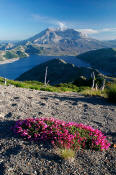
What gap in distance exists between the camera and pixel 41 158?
4793 mm

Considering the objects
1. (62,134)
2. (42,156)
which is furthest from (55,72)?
→ (42,156)

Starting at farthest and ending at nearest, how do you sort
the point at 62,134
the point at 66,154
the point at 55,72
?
the point at 55,72 < the point at 62,134 < the point at 66,154

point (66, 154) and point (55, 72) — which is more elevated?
point (66, 154)

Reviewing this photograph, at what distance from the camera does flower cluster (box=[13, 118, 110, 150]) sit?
548 centimetres

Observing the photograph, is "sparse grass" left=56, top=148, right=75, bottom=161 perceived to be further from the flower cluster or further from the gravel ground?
the flower cluster

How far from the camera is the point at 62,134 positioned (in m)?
5.58

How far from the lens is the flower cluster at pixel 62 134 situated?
5480 mm

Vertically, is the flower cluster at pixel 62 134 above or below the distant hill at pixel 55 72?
above

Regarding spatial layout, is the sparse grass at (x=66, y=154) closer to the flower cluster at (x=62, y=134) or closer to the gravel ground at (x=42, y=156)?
the gravel ground at (x=42, y=156)

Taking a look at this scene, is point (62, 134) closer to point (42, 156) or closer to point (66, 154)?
point (66, 154)

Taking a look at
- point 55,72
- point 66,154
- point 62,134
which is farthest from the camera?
point 55,72

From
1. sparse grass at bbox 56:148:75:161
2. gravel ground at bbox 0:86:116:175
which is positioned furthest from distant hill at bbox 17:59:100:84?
sparse grass at bbox 56:148:75:161

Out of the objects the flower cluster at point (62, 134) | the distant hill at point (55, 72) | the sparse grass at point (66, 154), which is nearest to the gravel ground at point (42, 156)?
the sparse grass at point (66, 154)

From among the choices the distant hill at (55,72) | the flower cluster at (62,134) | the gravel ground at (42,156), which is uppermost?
the flower cluster at (62,134)
